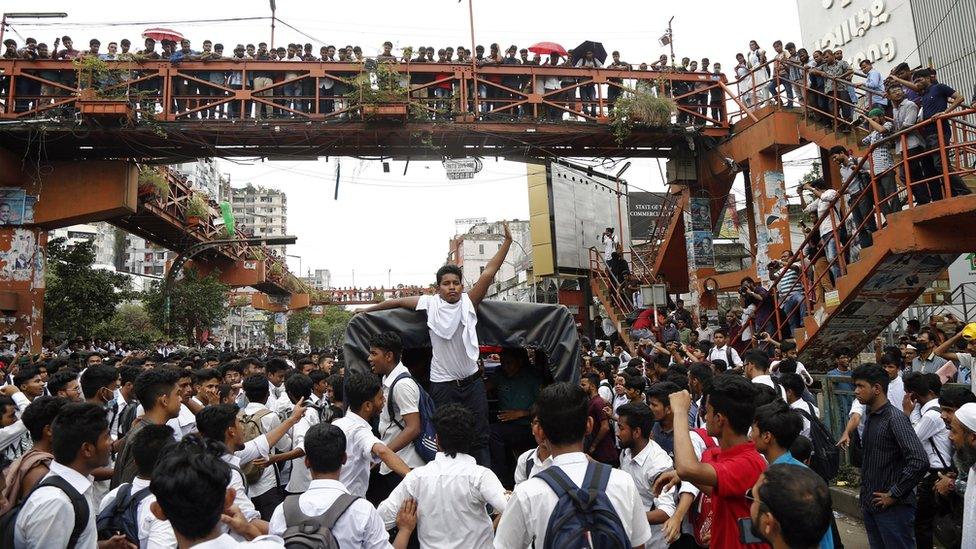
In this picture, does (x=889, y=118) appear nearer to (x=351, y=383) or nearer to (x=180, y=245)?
(x=351, y=383)

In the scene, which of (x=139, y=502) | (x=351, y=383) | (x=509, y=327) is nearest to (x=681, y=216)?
(x=509, y=327)

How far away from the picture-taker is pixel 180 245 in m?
24.2

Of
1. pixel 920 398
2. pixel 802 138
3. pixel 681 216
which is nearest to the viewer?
pixel 920 398

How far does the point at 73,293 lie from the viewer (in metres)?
18.8

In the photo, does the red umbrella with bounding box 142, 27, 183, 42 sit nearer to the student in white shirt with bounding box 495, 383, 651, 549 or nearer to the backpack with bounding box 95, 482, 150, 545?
the backpack with bounding box 95, 482, 150, 545

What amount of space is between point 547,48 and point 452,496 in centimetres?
1575

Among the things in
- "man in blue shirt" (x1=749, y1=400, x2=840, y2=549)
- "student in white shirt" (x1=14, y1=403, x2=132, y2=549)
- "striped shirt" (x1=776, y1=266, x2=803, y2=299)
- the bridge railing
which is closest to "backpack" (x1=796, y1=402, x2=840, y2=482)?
"man in blue shirt" (x1=749, y1=400, x2=840, y2=549)

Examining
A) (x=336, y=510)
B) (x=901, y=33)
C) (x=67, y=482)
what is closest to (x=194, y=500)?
(x=336, y=510)

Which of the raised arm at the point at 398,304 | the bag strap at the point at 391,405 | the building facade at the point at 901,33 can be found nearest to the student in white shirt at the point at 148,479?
the bag strap at the point at 391,405

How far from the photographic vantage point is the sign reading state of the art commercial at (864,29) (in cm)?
1977

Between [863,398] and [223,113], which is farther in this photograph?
[223,113]

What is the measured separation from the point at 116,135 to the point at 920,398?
15.5 meters

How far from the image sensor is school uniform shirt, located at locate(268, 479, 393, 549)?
10.0ft

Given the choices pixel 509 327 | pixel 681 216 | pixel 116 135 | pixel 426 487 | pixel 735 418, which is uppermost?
pixel 116 135
